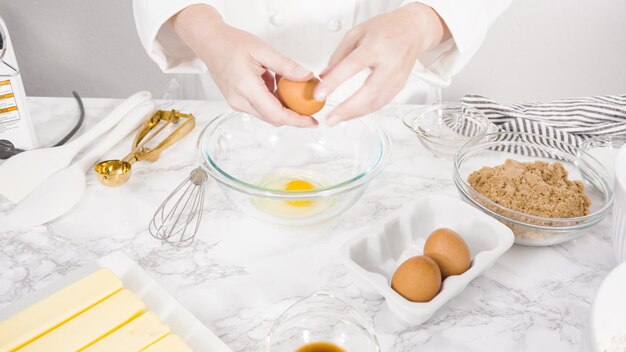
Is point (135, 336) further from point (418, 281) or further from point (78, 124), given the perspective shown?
point (78, 124)

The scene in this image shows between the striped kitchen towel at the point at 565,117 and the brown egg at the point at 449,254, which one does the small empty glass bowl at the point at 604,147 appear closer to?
the striped kitchen towel at the point at 565,117

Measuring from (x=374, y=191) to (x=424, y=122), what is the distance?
259mm

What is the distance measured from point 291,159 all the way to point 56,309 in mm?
493

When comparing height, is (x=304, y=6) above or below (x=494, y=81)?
above

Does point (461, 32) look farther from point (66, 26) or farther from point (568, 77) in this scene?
point (66, 26)

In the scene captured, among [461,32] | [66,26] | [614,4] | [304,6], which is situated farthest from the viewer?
[66,26]

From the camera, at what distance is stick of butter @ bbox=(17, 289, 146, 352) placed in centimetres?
67

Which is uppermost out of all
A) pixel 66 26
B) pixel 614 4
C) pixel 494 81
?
pixel 614 4

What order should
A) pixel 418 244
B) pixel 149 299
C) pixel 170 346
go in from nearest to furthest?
1. pixel 170 346
2. pixel 149 299
3. pixel 418 244

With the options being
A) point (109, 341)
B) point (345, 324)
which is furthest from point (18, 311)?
point (345, 324)

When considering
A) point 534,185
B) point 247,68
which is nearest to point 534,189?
point 534,185

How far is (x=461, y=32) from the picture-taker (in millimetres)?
1027

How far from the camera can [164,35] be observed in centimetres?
109

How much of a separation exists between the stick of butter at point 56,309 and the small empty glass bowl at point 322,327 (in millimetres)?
224
